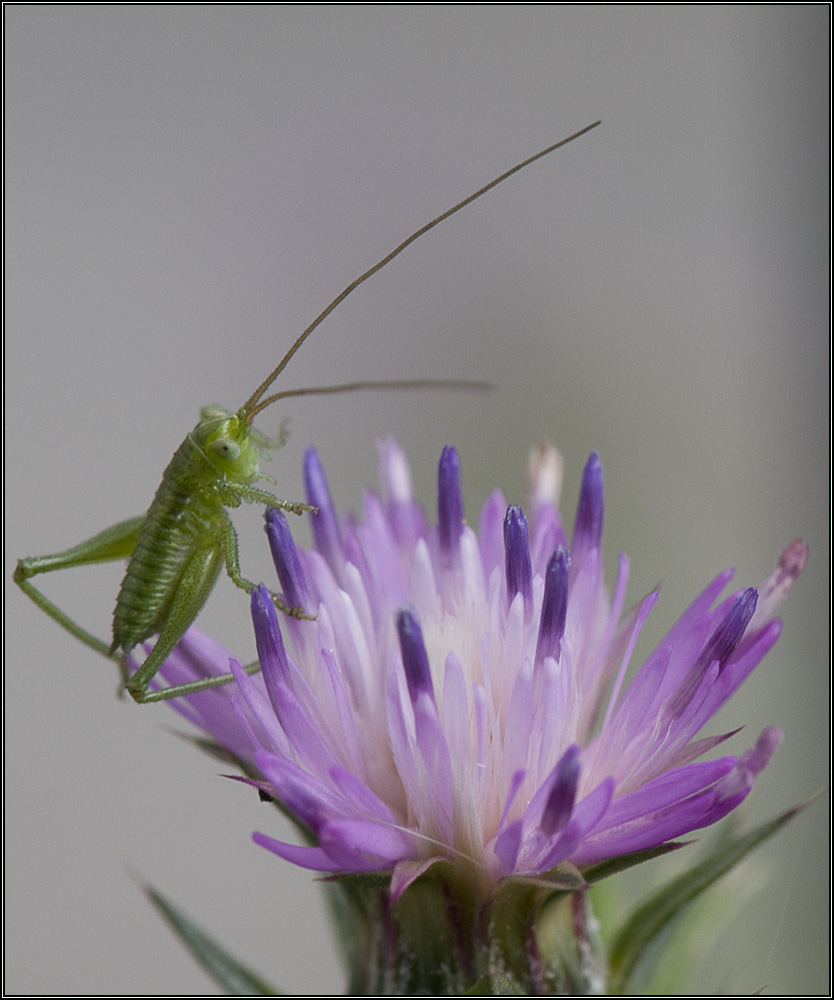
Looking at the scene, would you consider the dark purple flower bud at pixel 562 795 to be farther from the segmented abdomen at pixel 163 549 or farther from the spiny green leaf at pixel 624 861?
the segmented abdomen at pixel 163 549

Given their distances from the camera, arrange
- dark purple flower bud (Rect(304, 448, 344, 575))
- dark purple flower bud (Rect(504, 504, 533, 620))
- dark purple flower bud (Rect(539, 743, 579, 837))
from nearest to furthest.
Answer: dark purple flower bud (Rect(539, 743, 579, 837)) → dark purple flower bud (Rect(504, 504, 533, 620)) → dark purple flower bud (Rect(304, 448, 344, 575))

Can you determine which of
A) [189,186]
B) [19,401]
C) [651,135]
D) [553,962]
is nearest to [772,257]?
[651,135]

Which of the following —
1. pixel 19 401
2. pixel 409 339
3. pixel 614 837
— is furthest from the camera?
pixel 409 339

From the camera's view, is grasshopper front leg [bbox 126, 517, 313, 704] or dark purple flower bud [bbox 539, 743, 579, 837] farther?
grasshopper front leg [bbox 126, 517, 313, 704]

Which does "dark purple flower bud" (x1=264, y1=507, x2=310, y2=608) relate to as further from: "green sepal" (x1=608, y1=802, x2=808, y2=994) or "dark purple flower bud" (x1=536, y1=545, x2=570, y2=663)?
"green sepal" (x1=608, y1=802, x2=808, y2=994)

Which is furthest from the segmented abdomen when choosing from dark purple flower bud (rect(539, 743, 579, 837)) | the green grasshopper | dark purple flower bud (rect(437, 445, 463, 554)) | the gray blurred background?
the gray blurred background

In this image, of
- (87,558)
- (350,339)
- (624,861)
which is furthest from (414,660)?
(350,339)

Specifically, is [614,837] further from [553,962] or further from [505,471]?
[505,471]
